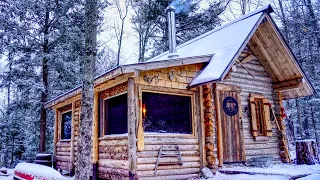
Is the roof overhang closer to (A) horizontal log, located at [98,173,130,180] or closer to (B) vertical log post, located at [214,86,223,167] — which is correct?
(B) vertical log post, located at [214,86,223,167]

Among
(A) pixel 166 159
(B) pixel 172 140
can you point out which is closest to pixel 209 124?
(B) pixel 172 140

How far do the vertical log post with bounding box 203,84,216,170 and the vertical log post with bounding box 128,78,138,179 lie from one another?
7.47 ft

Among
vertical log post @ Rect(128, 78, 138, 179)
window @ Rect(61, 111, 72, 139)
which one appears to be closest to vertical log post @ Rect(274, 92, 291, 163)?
vertical log post @ Rect(128, 78, 138, 179)

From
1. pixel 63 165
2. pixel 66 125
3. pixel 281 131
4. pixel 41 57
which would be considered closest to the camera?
pixel 281 131

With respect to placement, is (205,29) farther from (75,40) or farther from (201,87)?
(201,87)

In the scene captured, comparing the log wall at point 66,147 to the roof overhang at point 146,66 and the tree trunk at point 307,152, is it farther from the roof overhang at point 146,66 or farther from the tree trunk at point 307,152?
the tree trunk at point 307,152

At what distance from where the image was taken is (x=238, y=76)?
976 cm

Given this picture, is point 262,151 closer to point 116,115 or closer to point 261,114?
point 261,114

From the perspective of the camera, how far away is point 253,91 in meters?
10.1

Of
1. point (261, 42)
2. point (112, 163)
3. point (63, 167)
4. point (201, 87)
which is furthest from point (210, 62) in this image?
point (63, 167)

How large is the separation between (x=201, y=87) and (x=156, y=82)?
1.58m

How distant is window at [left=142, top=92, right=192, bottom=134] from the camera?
7727 mm

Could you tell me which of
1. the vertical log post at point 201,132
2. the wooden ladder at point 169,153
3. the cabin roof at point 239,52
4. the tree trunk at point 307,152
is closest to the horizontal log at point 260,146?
the tree trunk at point 307,152

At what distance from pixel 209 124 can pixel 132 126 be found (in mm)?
2402
